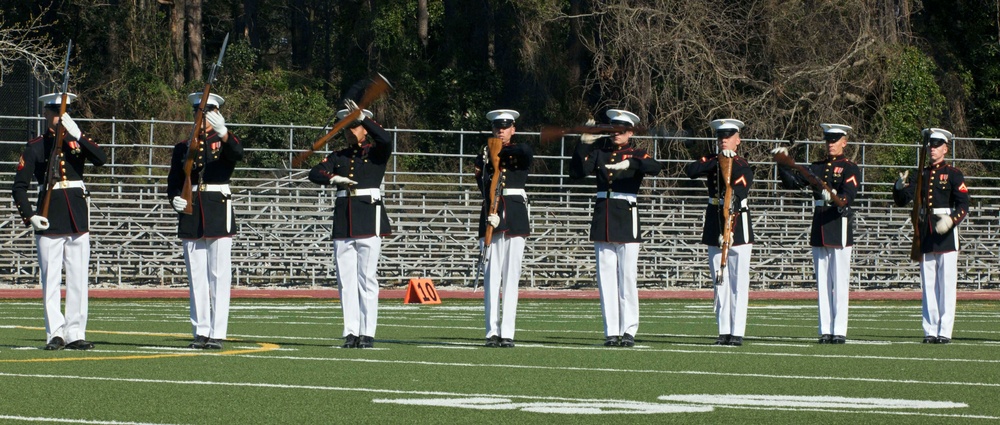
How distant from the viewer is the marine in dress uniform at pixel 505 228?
13.6 metres

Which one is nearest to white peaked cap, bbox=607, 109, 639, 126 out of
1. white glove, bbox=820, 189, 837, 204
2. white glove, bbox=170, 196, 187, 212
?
white glove, bbox=820, 189, 837, 204

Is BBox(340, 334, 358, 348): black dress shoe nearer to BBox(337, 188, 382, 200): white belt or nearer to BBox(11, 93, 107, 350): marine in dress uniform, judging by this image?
BBox(337, 188, 382, 200): white belt

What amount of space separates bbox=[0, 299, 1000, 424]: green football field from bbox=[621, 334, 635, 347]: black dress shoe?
0.23 metres

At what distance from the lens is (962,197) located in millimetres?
15047

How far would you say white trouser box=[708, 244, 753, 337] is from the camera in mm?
13922

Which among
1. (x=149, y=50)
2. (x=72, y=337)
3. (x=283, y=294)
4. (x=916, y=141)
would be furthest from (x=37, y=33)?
(x=72, y=337)

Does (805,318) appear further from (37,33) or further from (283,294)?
(37,33)

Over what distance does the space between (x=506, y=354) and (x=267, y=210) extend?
766 inches

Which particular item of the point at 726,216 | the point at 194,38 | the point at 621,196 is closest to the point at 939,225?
the point at 726,216

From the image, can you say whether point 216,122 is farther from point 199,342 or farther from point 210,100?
point 199,342

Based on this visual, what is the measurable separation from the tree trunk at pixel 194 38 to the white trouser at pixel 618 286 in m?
31.8

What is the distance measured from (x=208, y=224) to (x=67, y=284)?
1235mm

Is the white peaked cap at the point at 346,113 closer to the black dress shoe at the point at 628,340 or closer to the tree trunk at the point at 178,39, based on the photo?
the black dress shoe at the point at 628,340

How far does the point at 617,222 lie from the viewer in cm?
1370
